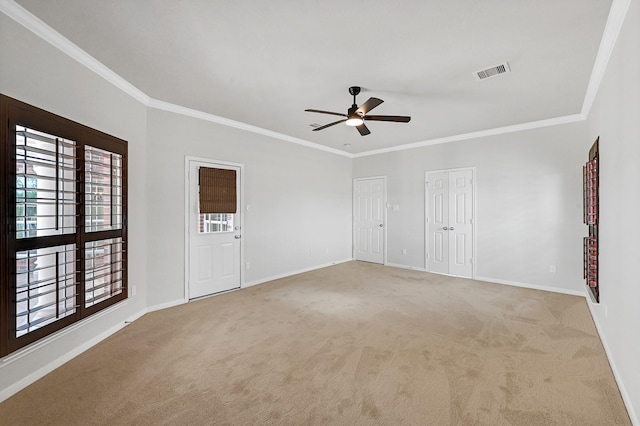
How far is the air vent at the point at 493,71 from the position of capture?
9.60 ft

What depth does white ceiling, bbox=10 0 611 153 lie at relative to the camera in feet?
6.93

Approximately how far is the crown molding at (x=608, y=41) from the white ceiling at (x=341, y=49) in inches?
1.9

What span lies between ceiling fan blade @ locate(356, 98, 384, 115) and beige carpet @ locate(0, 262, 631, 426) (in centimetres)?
244

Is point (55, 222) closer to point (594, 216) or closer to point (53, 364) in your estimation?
point (53, 364)

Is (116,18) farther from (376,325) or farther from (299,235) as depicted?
(299,235)

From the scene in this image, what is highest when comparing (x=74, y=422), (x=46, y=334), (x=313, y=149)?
→ (x=313, y=149)

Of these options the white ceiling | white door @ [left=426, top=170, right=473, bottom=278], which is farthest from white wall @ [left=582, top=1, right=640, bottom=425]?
white door @ [left=426, top=170, right=473, bottom=278]

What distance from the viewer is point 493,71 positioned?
303 centimetres

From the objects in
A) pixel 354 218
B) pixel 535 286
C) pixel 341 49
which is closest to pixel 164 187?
pixel 341 49

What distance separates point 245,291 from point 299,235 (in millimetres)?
1717

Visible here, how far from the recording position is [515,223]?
501 cm

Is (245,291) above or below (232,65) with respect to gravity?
below

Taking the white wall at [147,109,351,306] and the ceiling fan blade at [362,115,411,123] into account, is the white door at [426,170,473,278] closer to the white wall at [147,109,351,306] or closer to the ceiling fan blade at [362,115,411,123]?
the white wall at [147,109,351,306]

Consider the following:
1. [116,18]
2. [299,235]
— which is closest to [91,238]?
[116,18]
